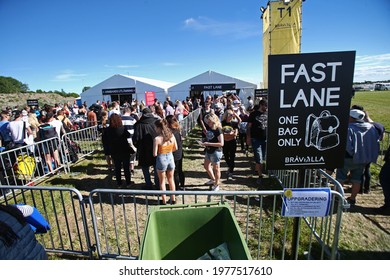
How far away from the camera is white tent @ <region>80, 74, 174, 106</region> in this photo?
23.1 metres

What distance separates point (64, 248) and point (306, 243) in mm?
3800

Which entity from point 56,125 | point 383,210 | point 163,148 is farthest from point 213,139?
point 56,125

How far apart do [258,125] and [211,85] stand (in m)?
18.4

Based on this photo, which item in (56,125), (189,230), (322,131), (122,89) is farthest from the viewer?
(122,89)

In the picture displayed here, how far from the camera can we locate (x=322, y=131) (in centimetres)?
200

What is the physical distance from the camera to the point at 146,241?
1.87 m

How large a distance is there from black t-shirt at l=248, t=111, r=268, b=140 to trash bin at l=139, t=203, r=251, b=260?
3051 millimetres

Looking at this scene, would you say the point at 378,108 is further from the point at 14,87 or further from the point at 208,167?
the point at 14,87

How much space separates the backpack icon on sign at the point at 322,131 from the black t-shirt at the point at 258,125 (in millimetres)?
2981

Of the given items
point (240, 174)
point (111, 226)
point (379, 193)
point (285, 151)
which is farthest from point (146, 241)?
point (379, 193)

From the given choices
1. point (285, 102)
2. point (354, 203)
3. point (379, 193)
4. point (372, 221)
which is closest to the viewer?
point (285, 102)

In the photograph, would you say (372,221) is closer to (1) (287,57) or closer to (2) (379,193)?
(2) (379,193)

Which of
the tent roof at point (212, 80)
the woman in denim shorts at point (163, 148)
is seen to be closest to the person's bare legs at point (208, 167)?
the woman in denim shorts at point (163, 148)

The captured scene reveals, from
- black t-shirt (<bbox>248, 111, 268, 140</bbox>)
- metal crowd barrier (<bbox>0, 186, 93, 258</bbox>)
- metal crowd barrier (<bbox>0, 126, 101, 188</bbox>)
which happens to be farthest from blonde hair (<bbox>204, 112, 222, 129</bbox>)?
metal crowd barrier (<bbox>0, 126, 101, 188</bbox>)
